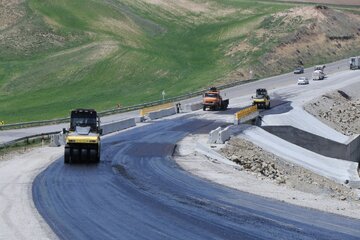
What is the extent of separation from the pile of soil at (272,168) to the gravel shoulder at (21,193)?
11.7 m

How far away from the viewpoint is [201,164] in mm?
38906

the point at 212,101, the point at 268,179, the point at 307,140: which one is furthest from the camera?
the point at 212,101

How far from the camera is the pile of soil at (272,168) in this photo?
4003cm

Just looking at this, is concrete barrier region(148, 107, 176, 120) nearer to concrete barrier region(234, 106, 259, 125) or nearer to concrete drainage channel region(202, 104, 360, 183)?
concrete barrier region(234, 106, 259, 125)

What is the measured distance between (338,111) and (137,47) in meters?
49.0

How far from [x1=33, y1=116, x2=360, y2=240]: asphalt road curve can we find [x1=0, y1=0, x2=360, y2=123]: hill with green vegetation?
48751 mm

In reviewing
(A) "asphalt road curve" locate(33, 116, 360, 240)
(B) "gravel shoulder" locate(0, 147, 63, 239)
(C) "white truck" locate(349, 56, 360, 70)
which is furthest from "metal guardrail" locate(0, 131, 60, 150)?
(C) "white truck" locate(349, 56, 360, 70)

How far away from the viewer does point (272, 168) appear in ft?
149

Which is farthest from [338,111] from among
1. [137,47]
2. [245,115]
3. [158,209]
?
[158,209]

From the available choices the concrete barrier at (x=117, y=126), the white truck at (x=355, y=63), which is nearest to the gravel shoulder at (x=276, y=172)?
the concrete barrier at (x=117, y=126)

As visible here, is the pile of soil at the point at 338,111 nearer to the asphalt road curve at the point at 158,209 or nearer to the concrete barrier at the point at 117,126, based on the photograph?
the concrete barrier at the point at 117,126

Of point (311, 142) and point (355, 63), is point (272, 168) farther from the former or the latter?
point (355, 63)

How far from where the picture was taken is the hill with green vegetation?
321ft

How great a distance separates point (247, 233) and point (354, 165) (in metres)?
36.9
